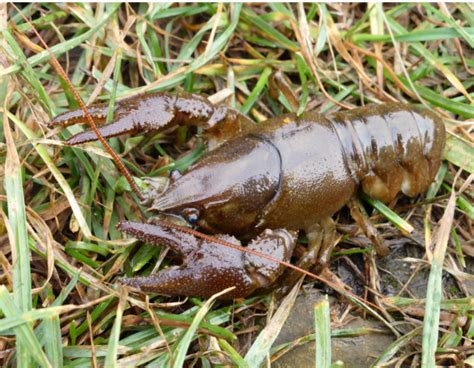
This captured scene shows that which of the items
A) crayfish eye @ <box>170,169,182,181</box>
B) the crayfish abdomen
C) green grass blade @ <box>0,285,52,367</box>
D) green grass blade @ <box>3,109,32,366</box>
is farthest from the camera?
crayfish eye @ <box>170,169,182,181</box>

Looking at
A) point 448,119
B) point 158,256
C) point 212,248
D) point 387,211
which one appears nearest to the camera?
point 212,248

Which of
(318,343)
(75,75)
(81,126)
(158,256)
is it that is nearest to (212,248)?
(158,256)

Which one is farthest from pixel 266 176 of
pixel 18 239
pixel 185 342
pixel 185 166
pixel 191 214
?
pixel 18 239

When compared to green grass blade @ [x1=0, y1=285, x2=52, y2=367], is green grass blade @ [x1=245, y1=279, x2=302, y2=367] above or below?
below

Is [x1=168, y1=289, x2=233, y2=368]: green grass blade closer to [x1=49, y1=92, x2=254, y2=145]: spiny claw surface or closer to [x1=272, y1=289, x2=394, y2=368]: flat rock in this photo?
[x1=272, y1=289, x2=394, y2=368]: flat rock

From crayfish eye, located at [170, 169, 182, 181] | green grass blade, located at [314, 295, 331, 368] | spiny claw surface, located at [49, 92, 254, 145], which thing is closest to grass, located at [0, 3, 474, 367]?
green grass blade, located at [314, 295, 331, 368]

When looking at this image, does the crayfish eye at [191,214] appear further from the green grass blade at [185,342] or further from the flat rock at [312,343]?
the flat rock at [312,343]

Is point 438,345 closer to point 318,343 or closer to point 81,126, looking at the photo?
point 318,343
